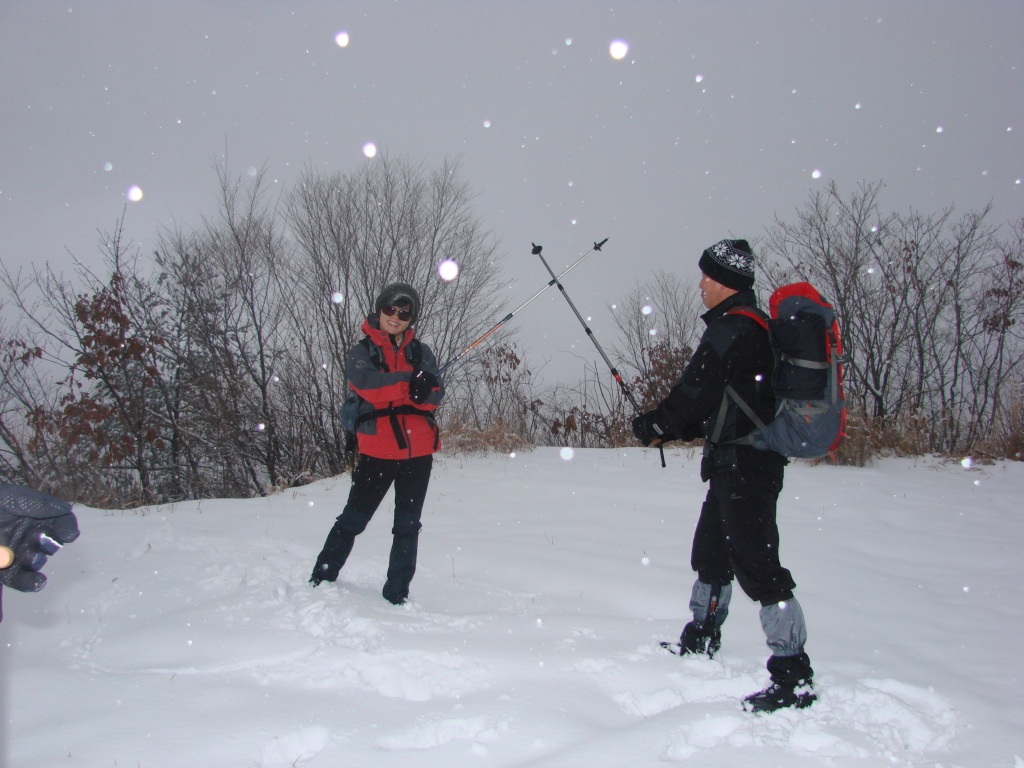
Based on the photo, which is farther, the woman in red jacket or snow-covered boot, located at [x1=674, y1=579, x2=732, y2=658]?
the woman in red jacket

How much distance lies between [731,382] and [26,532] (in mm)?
2291

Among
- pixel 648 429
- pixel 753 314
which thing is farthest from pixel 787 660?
pixel 753 314

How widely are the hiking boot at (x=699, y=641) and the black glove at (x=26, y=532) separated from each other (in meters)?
2.45

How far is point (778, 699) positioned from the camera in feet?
7.34

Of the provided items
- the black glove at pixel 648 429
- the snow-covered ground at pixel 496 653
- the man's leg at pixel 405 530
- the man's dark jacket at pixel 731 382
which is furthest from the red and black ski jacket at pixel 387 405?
the man's dark jacket at pixel 731 382

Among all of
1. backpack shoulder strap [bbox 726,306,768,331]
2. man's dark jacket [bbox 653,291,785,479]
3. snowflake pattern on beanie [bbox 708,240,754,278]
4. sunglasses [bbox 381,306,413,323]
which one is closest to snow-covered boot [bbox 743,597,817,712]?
man's dark jacket [bbox 653,291,785,479]

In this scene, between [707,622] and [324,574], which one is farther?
[324,574]

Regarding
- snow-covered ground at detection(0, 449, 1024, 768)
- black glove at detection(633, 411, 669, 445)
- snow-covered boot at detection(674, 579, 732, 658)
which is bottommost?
snow-covered ground at detection(0, 449, 1024, 768)

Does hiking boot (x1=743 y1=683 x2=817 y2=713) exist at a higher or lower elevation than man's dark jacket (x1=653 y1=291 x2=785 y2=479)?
lower

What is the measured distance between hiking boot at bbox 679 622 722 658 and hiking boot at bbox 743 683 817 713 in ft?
1.40

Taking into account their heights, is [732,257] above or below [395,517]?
above

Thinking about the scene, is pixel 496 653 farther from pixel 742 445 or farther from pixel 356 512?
pixel 742 445

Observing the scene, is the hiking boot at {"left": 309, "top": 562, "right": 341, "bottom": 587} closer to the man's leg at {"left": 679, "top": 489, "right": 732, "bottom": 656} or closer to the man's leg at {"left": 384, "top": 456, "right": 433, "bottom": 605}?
the man's leg at {"left": 384, "top": 456, "right": 433, "bottom": 605}

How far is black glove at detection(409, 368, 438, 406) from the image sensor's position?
3.38 m
